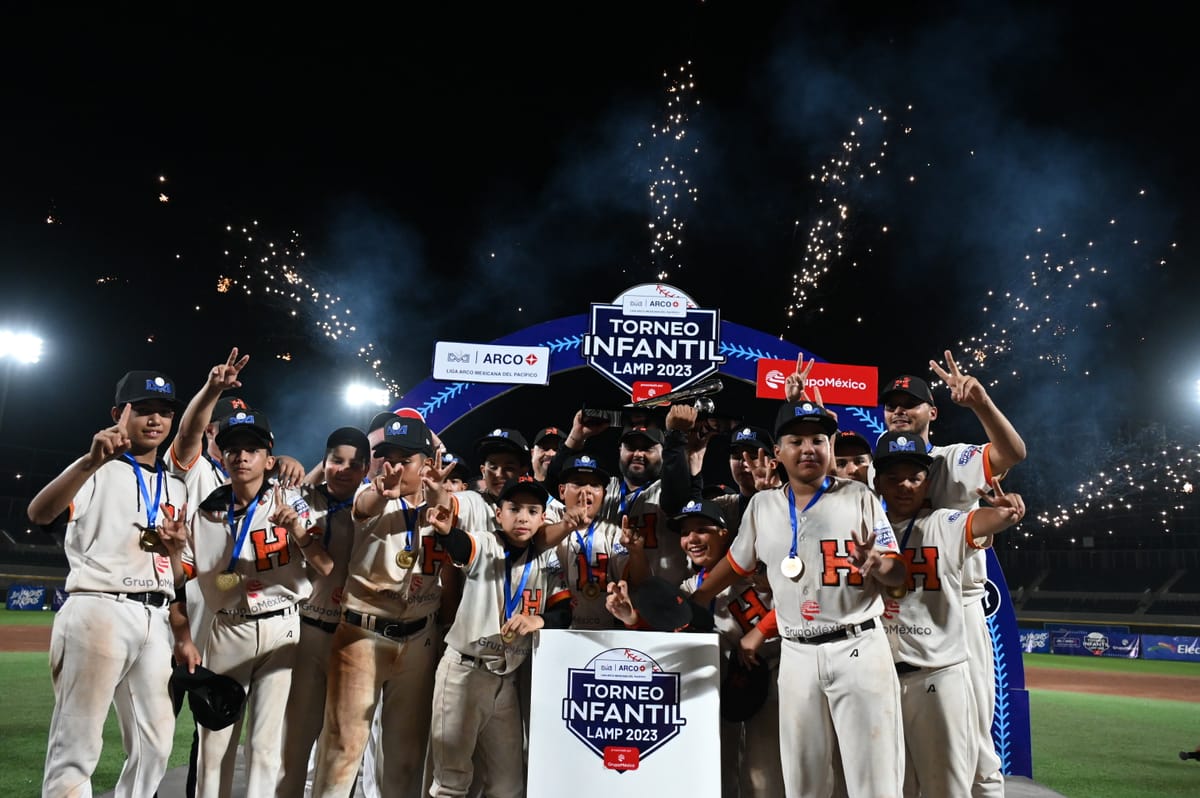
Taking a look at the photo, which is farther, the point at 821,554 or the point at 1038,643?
the point at 1038,643

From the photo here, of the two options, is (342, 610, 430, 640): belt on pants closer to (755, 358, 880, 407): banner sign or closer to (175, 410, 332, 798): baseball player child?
(175, 410, 332, 798): baseball player child

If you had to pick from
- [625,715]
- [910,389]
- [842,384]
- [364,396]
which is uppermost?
[364,396]

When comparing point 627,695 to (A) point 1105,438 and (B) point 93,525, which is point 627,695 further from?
(A) point 1105,438

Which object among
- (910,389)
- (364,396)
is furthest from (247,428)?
(364,396)

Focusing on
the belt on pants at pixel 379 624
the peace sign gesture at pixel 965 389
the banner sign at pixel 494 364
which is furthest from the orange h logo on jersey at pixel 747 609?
the banner sign at pixel 494 364

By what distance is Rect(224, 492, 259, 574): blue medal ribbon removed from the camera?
4535 millimetres

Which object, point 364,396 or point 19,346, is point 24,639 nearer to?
point 19,346

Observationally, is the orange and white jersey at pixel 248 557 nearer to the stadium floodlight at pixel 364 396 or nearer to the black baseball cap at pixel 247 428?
the black baseball cap at pixel 247 428

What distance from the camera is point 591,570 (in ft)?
17.1

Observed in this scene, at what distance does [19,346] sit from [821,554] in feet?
86.1

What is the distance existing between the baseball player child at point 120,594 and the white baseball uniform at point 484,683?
1.51 meters

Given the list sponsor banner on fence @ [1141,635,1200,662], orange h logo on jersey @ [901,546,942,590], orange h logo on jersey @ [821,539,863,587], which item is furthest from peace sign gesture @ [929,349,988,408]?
sponsor banner on fence @ [1141,635,1200,662]

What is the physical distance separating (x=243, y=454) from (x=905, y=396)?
427 centimetres

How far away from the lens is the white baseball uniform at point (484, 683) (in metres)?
4.43
